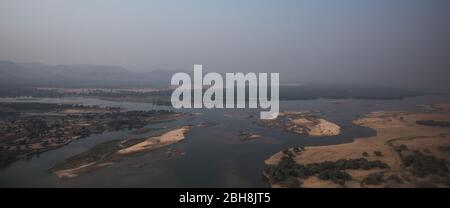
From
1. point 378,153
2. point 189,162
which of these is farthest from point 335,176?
point 189,162

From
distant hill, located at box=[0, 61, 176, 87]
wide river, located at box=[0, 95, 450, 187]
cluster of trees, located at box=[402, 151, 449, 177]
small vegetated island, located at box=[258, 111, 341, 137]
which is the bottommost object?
wide river, located at box=[0, 95, 450, 187]

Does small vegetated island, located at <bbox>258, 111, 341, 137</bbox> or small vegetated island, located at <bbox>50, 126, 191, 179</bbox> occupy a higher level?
small vegetated island, located at <bbox>258, 111, 341, 137</bbox>

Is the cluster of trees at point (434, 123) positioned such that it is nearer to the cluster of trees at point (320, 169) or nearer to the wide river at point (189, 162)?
the wide river at point (189, 162)

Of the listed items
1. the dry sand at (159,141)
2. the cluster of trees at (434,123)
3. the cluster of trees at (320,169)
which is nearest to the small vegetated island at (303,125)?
the cluster of trees at (434,123)

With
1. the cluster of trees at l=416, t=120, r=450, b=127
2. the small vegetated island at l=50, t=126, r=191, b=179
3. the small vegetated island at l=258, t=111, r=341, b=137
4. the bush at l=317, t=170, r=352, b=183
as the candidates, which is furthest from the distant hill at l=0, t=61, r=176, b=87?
the bush at l=317, t=170, r=352, b=183

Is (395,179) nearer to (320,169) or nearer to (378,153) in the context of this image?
(320,169)

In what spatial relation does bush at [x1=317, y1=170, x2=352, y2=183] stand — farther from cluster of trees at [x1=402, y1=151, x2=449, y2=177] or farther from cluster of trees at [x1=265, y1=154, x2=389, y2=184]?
cluster of trees at [x1=402, y1=151, x2=449, y2=177]
